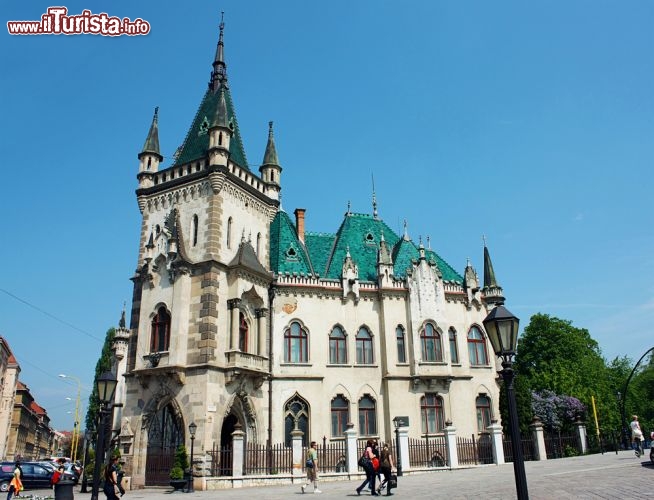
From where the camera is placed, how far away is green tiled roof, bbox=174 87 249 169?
31.8 m

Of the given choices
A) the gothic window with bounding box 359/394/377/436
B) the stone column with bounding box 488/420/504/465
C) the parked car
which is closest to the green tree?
the stone column with bounding box 488/420/504/465

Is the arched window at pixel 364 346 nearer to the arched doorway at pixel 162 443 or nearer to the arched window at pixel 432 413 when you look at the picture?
the arched window at pixel 432 413

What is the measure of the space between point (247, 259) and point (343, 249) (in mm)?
8565

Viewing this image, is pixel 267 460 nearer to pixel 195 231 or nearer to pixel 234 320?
pixel 234 320

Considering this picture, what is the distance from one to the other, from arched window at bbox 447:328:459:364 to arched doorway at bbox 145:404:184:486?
16523 mm

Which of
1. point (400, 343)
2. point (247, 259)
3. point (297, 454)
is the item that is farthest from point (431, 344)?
point (247, 259)

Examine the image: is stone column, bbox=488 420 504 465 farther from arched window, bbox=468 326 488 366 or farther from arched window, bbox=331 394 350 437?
arched window, bbox=331 394 350 437

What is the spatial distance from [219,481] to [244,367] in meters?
5.56

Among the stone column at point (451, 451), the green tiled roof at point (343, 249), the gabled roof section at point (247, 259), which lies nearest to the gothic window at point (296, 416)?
the gabled roof section at point (247, 259)

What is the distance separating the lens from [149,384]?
2722cm

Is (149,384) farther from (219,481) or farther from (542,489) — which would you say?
(542,489)

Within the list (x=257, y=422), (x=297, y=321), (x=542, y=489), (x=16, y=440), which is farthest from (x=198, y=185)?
(x=16, y=440)

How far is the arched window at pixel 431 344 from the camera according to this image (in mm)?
32531

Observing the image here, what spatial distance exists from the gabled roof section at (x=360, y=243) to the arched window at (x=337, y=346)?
3.51 m
